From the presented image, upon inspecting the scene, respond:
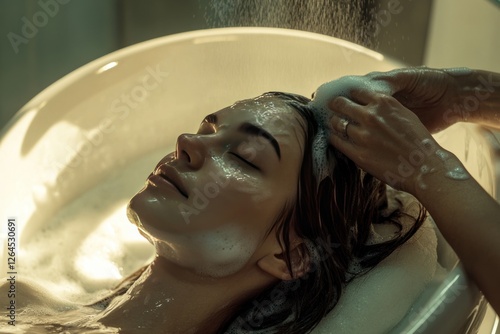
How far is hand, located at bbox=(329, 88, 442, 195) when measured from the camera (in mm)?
1260

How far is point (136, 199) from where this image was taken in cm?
129

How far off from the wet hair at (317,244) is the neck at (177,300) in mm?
54

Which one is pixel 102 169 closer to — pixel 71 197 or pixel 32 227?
pixel 71 197

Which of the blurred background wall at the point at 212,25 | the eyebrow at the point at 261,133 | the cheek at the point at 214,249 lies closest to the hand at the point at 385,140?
the eyebrow at the point at 261,133

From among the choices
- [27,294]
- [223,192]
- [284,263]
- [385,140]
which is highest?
[385,140]

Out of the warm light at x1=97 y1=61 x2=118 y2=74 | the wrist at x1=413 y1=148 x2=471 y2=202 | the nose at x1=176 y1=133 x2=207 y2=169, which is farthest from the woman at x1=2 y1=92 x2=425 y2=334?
the warm light at x1=97 y1=61 x2=118 y2=74

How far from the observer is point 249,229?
50.8 inches

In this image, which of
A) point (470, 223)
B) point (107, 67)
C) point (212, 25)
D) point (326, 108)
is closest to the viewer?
point (470, 223)

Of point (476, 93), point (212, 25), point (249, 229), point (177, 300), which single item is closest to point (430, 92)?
point (476, 93)

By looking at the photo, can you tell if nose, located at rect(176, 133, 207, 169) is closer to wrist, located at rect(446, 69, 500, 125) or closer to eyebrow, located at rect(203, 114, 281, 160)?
eyebrow, located at rect(203, 114, 281, 160)

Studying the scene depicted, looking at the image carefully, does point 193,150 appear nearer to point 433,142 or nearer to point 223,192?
point 223,192

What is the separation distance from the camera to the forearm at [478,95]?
149 cm

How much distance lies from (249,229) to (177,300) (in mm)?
181

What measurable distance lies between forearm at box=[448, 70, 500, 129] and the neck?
0.53 metres
